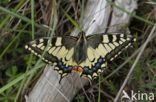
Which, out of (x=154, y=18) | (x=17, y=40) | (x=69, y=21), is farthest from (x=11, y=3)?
(x=154, y=18)

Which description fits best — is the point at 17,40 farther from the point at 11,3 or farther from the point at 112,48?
the point at 112,48

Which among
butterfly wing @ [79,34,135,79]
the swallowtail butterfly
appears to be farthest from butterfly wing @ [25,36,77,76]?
butterfly wing @ [79,34,135,79]

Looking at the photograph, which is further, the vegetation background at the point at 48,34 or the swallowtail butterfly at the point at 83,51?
the vegetation background at the point at 48,34

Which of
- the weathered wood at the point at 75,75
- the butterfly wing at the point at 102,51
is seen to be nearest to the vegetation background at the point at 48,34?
the weathered wood at the point at 75,75

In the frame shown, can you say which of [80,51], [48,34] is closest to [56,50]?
[80,51]

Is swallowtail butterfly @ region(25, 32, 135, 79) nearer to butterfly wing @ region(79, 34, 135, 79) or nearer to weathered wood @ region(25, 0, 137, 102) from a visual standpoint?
butterfly wing @ region(79, 34, 135, 79)

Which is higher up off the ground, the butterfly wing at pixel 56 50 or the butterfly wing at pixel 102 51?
Result: the butterfly wing at pixel 56 50

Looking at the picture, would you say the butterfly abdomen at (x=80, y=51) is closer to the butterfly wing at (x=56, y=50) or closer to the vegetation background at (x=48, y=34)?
the butterfly wing at (x=56, y=50)
